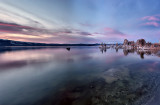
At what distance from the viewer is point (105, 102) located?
6738mm

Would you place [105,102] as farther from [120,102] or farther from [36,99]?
[36,99]

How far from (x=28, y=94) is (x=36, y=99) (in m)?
1.84

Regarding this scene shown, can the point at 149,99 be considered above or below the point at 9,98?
above

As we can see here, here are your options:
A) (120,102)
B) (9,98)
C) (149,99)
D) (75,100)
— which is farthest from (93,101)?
(9,98)

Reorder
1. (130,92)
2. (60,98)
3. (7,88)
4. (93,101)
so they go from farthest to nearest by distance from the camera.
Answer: (7,88) → (130,92) → (60,98) → (93,101)

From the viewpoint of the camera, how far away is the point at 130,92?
318 inches

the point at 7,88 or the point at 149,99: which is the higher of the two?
the point at 149,99

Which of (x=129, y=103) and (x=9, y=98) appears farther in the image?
(x=9, y=98)

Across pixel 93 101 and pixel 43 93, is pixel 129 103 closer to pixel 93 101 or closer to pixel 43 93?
pixel 93 101

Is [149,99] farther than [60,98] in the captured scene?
No

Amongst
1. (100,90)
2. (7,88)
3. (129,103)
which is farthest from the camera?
(7,88)

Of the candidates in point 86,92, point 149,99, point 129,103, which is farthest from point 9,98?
point 149,99

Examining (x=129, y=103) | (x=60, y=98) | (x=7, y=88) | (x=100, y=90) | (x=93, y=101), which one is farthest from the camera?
(x=7, y=88)

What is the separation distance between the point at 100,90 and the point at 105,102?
6.49 feet
